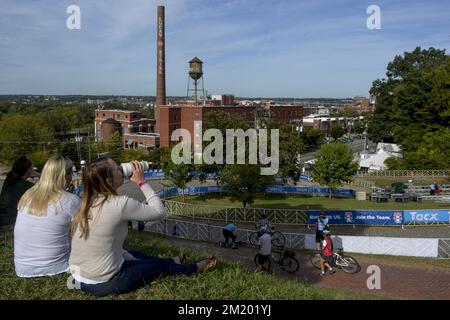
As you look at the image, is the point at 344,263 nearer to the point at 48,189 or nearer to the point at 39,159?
the point at 48,189

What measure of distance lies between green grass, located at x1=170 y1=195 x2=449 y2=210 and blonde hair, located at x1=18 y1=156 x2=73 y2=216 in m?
27.1

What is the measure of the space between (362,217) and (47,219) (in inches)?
863

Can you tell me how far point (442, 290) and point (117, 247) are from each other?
12386mm

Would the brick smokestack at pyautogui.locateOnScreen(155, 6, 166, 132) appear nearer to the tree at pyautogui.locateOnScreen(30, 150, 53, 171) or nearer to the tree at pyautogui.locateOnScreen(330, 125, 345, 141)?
the tree at pyautogui.locateOnScreen(30, 150, 53, 171)

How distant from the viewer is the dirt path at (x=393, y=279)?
13.3m

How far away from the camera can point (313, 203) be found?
33.8m

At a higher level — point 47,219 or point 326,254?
point 47,219

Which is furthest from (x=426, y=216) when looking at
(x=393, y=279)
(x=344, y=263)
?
(x=344, y=263)

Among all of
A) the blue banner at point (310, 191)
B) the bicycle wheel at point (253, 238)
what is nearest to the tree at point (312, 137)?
the blue banner at point (310, 191)

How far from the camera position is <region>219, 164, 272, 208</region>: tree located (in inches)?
1193

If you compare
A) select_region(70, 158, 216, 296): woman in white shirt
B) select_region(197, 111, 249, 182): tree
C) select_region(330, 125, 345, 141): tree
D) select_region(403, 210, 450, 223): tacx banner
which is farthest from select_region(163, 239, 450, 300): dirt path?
select_region(330, 125, 345, 141): tree

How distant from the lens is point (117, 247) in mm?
4523

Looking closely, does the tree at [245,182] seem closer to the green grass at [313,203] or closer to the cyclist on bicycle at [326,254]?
the green grass at [313,203]
